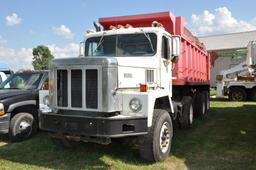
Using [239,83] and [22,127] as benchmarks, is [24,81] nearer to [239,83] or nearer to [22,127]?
[22,127]

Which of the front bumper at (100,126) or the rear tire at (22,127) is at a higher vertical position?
the front bumper at (100,126)

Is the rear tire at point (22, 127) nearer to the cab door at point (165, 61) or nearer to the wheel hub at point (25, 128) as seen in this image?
the wheel hub at point (25, 128)

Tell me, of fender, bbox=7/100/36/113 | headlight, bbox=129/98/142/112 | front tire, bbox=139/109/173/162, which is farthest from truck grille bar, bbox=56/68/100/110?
fender, bbox=7/100/36/113

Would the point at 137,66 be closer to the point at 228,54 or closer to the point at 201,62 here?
the point at 201,62

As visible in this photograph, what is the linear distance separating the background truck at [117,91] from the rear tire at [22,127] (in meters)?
1.98

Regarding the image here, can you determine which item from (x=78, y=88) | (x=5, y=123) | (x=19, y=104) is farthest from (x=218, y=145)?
(x=5, y=123)

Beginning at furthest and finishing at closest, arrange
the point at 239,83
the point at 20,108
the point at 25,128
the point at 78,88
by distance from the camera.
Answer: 1. the point at 239,83
2. the point at 20,108
3. the point at 25,128
4. the point at 78,88

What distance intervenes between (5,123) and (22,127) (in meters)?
0.50

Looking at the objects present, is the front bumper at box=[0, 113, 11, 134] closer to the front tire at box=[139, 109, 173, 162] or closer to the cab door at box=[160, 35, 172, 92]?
the front tire at box=[139, 109, 173, 162]

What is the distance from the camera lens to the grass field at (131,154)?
5879 mm

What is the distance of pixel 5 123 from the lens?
7426mm

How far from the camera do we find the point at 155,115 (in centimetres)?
585

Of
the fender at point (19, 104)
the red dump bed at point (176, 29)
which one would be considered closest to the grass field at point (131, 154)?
the fender at point (19, 104)

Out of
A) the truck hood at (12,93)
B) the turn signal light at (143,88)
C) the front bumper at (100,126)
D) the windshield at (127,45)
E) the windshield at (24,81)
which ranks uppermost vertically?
the windshield at (127,45)
